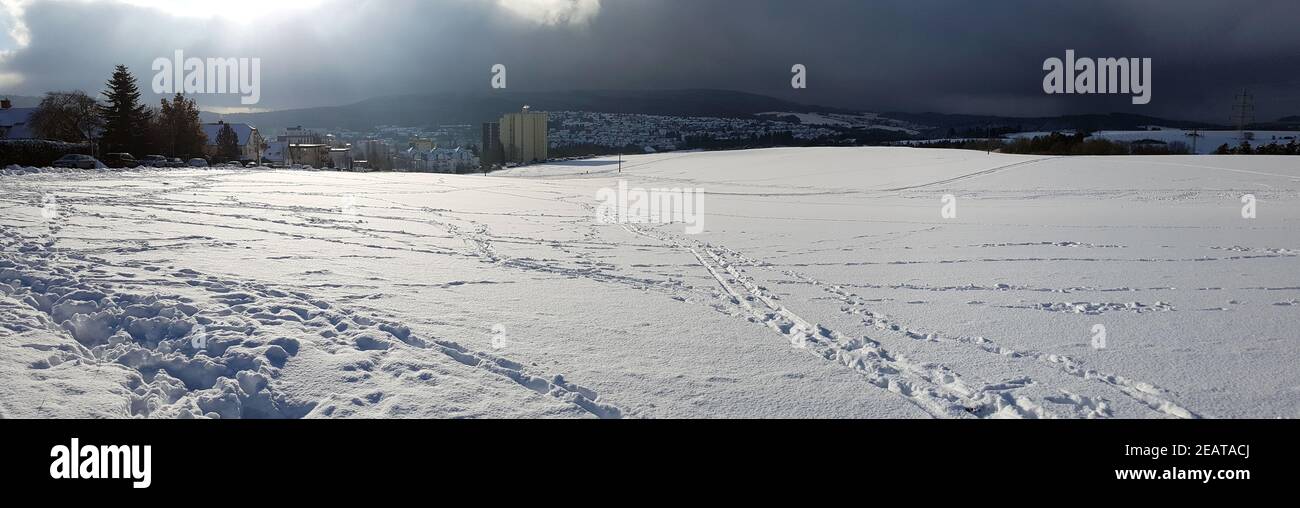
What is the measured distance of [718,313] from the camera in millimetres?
7145

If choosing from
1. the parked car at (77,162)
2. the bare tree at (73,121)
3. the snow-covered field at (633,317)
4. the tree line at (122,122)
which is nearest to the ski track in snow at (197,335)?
the snow-covered field at (633,317)

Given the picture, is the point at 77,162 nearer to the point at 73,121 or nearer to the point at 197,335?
the point at 73,121

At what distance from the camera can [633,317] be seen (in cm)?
688

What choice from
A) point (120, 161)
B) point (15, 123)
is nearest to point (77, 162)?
point (120, 161)

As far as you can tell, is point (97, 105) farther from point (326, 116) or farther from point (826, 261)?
point (326, 116)

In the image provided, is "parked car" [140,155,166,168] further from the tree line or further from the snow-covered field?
the snow-covered field

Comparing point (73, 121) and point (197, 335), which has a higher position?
point (73, 121)

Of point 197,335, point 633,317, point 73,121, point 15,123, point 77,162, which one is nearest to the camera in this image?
point 197,335

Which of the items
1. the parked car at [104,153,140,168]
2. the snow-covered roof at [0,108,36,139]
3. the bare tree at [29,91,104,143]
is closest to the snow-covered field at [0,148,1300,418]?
the parked car at [104,153,140,168]

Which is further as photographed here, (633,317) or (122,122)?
(122,122)

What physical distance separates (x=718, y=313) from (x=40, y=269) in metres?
7.62

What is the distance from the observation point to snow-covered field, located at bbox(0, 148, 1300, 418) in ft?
14.8

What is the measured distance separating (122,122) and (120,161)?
23.1 feet
